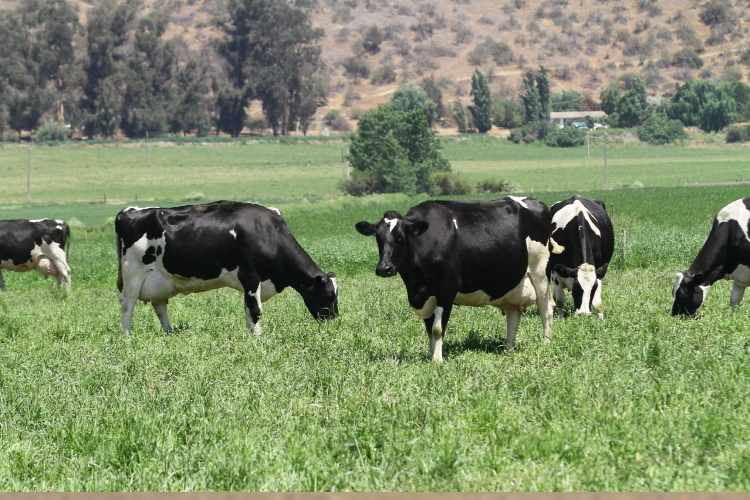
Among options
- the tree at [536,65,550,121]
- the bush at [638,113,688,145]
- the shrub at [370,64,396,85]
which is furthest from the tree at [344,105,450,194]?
the shrub at [370,64,396,85]

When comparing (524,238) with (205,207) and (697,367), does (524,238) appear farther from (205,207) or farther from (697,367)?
(205,207)

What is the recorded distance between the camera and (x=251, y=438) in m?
→ 7.45

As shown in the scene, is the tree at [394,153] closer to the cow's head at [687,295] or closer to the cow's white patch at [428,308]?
the cow's head at [687,295]

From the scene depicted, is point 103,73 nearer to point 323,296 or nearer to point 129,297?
point 129,297

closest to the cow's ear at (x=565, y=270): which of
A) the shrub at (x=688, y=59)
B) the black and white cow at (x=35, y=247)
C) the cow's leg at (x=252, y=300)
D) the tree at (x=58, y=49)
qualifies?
the cow's leg at (x=252, y=300)

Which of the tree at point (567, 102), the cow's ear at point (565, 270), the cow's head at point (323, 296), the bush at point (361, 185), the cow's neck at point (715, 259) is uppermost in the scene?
the tree at point (567, 102)

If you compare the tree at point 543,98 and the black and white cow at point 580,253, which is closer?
the black and white cow at point 580,253

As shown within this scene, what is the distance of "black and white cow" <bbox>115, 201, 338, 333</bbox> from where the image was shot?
1400 centimetres

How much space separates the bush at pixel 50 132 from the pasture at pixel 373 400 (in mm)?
111776

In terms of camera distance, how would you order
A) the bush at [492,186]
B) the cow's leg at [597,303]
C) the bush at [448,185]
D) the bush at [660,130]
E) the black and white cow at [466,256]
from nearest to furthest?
the black and white cow at [466,256] < the cow's leg at [597,303] < the bush at [492,186] < the bush at [448,185] < the bush at [660,130]

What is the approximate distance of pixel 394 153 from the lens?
87.0 m

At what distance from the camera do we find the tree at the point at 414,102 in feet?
468

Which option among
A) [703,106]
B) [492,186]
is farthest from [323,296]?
[703,106]

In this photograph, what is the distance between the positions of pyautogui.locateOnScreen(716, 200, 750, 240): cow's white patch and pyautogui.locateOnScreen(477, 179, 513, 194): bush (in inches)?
2787
